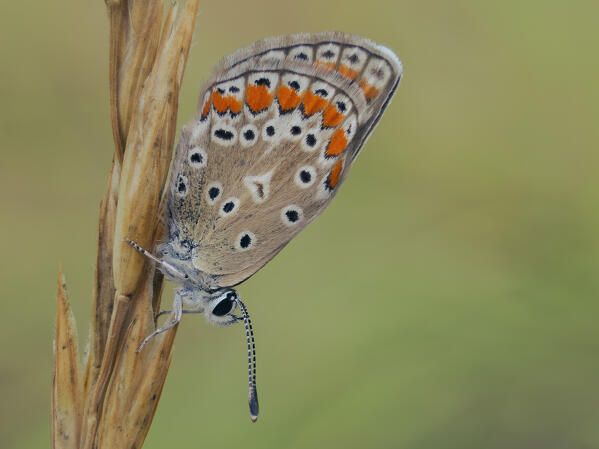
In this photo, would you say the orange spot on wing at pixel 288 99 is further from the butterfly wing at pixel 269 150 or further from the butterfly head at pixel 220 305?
the butterfly head at pixel 220 305

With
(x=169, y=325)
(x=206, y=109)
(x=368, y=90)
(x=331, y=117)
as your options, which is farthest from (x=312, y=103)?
(x=169, y=325)

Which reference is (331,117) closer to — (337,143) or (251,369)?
(337,143)

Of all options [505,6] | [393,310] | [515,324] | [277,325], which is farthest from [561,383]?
[505,6]

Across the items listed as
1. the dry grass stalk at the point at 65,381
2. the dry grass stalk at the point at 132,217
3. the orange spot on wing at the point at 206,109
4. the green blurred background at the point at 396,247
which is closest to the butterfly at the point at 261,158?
the orange spot on wing at the point at 206,109

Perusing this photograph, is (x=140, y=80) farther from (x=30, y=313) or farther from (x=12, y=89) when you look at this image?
(x=12, y=89)

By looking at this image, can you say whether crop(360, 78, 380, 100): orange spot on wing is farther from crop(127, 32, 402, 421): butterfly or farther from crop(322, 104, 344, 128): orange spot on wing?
crop(322, 104, 344, 128): orange spot on wing

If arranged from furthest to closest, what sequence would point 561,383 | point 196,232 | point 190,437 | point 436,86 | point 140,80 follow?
point 436,86 → point 561,383 → point 190,437 → point 196,232 → point 140,80
